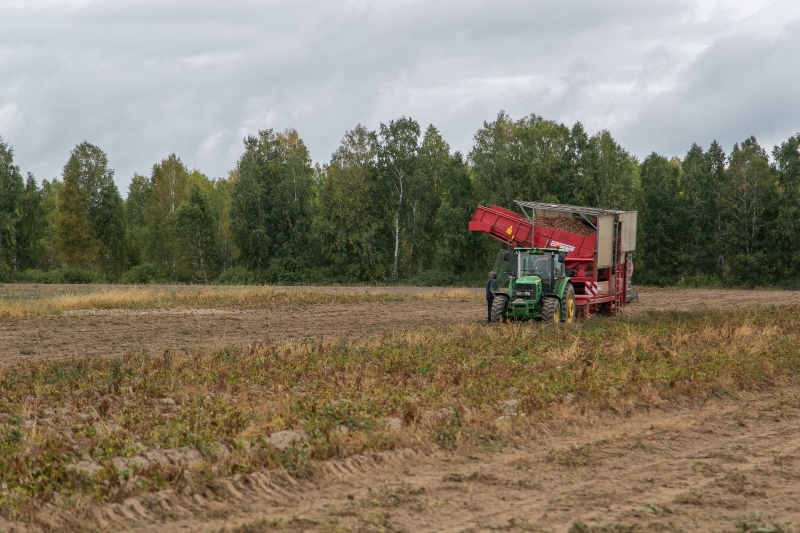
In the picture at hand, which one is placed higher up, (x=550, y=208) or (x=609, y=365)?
(x=550, y=208)

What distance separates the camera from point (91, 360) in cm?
1509

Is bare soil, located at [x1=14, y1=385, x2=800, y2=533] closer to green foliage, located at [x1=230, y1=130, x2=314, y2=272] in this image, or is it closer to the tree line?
the tree line

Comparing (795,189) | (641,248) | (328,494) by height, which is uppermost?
(795,189)

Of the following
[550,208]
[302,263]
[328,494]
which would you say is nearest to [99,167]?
[302,263]

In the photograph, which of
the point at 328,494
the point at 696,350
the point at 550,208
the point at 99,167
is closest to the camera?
the point at 328,494

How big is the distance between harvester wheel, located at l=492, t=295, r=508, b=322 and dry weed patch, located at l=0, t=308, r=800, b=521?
348 cm

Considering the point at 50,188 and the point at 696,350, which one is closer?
the point at 696,350

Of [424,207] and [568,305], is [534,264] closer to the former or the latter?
[568,305]

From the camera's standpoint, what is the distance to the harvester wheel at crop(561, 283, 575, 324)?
22734mm

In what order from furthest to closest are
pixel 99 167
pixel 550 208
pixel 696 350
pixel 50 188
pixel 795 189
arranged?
pixel 50 188
pixel 99 167
pixel 795 189
pixel 550 208
pixel 696 350

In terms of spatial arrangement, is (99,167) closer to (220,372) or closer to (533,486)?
(220,372)

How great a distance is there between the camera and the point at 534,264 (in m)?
22.9

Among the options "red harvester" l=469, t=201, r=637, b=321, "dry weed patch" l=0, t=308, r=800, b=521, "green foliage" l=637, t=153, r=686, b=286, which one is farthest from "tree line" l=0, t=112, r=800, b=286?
"dry weed patch" l=0, t=308, r=800, b=521

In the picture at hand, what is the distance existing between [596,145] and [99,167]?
3624 centimetres
